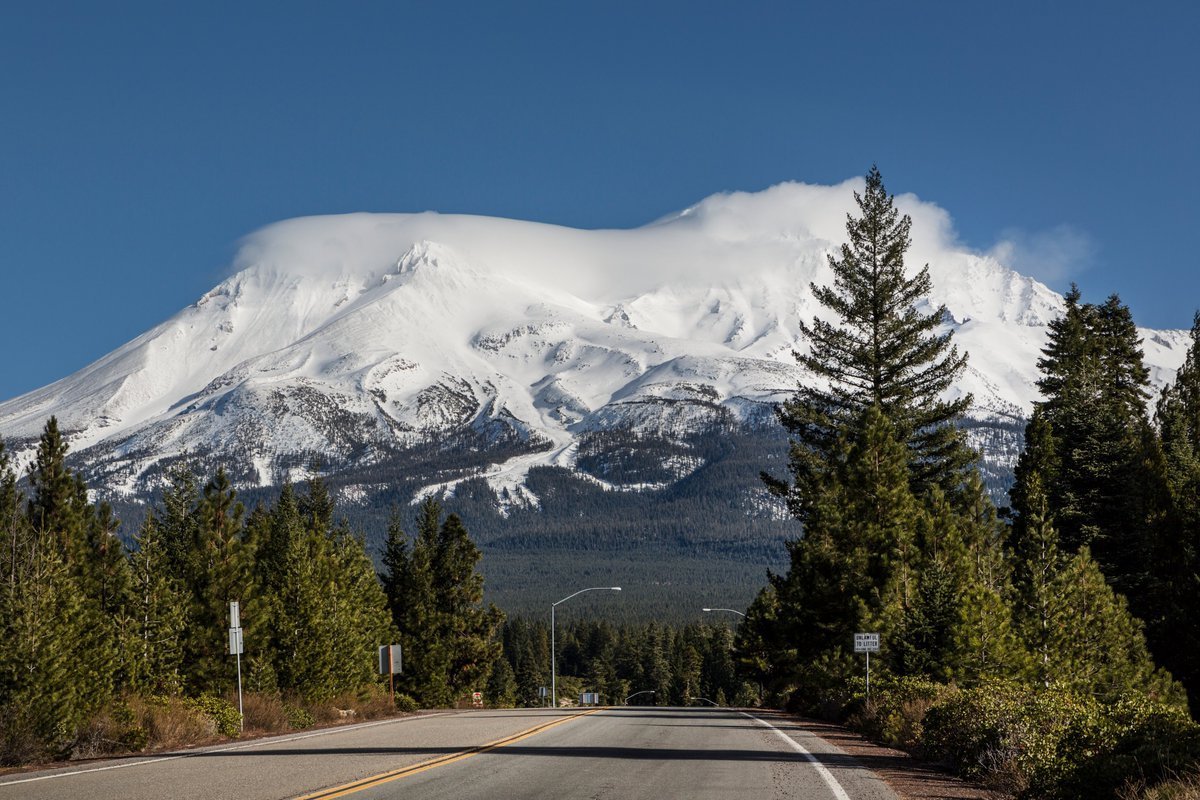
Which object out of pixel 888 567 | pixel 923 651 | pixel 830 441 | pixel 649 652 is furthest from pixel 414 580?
pixel 649 652

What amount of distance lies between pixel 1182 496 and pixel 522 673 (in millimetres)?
109033

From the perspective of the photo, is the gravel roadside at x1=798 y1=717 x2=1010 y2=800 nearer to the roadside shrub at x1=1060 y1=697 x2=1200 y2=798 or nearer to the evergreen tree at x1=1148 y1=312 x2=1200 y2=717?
the roadside shrub at x1=1060 y1=697 x2=1200 y2=798

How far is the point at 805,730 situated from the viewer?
29906mm

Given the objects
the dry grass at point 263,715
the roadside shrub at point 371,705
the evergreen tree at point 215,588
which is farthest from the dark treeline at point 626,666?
the dry grass at point 263,715

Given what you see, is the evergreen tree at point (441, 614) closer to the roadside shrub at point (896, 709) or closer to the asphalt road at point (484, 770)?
the roadside shrub at point (896, 709)

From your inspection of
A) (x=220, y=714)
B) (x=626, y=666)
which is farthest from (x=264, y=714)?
(x=626, y=666)

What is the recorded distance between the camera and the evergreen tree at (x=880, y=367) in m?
46.9

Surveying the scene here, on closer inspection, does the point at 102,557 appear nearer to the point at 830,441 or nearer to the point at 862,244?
the point at 830,441

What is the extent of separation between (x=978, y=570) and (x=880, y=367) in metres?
10.7

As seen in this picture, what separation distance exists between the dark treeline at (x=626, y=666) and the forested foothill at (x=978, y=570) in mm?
86340

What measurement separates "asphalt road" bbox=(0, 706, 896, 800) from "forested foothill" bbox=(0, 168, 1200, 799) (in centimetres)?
269

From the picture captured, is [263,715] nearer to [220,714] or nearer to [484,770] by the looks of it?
[220,714]

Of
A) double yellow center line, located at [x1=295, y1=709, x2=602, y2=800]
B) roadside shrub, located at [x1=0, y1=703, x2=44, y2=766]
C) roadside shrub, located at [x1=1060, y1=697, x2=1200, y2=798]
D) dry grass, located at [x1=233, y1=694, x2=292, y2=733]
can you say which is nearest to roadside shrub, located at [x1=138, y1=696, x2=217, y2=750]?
dry grass, located at [x1=233, y1=694, x2=292, y2=733]

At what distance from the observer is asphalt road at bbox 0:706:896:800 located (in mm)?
14438
